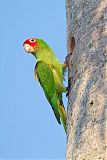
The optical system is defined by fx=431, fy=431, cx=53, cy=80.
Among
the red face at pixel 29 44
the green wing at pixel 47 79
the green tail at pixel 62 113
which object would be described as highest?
the red face at pixel 29 44

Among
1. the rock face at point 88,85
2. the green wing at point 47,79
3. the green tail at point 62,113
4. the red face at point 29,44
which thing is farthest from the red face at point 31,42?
the rock face at point 88,85

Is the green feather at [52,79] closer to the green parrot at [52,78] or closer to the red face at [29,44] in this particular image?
the green parrot at [52,78]

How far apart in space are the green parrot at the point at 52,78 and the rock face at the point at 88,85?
0.89 metres

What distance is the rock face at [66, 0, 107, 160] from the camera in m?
2.65

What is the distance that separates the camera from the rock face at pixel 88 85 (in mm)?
2652

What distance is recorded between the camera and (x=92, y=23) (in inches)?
124

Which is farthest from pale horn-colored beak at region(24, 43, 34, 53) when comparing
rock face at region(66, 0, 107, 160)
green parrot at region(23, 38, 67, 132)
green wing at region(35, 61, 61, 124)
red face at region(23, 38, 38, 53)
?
rock face at region(66, 0, 107, 160)

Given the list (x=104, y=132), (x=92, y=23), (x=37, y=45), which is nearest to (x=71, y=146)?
(x=104, y=132)

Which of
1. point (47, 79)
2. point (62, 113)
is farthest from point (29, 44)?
point (62, 113)

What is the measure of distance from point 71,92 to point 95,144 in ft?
2.39

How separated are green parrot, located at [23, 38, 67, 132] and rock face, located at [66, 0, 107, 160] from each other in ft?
2.93

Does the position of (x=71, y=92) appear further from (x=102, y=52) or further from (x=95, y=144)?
(x=95, y=144)

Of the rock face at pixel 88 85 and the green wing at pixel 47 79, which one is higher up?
the rock face at pixel 88 85

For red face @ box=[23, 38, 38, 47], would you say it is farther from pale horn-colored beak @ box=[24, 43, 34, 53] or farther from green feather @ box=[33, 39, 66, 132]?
green feather @ box=[33, 39, 66, 132]
